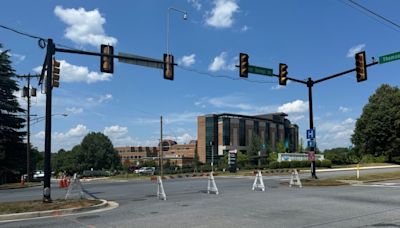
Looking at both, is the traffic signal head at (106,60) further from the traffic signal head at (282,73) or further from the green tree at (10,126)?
the green tree at (10,126)

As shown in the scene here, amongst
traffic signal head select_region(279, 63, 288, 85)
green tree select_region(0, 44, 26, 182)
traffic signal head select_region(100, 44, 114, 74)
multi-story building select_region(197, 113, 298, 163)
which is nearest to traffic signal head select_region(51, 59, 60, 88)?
traffic signal head select_region(100, 44, 114, 74)

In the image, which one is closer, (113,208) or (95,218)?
(95,218)

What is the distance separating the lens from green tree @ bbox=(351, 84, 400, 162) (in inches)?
2557

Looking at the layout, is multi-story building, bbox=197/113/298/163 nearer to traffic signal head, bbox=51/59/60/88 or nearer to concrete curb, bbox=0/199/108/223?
traffic signal head, bbox=51/59/60/88

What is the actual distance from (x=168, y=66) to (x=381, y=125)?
53785 millimetres

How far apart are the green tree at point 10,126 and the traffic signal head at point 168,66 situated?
34.0 metres

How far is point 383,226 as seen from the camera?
10406 millimetres

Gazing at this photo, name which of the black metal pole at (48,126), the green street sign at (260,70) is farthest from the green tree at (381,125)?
the black metal pole at (48,126)

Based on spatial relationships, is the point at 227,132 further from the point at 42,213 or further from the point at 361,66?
the point at 42,213

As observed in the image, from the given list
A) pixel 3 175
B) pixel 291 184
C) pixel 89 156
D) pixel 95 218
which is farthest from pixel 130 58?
pixel 89 156

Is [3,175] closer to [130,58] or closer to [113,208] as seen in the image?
[130,58]

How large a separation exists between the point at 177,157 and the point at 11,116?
331 ft

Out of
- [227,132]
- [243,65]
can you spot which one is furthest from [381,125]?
[227,132]

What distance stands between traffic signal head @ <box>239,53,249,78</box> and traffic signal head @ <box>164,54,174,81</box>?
4078 millimetres
